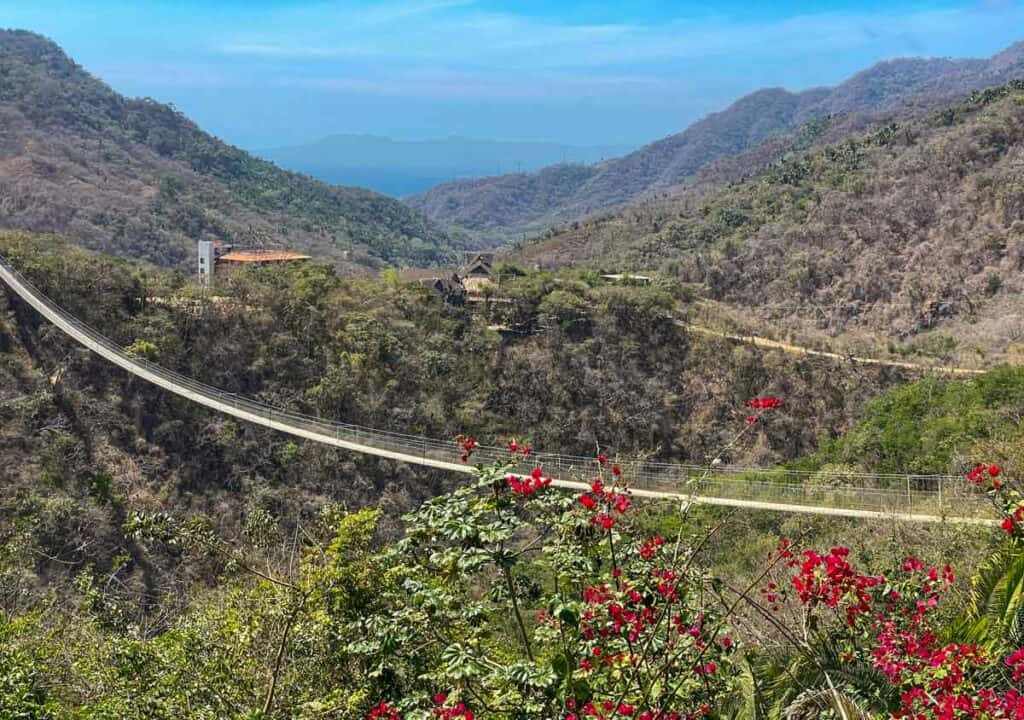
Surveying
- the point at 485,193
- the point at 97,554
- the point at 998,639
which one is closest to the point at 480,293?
the point at 97,554

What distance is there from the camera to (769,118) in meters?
134

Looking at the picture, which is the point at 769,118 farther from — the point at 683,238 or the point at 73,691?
the point at 73,691

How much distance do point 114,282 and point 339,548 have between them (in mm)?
13535

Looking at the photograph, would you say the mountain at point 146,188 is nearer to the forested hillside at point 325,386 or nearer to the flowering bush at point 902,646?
the forested hillside at point 325,386

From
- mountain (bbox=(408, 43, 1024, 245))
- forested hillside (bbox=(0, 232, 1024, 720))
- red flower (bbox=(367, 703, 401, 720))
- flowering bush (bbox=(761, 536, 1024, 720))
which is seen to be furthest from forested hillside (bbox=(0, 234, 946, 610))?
mountain (bbox=(408, 43, 1024, 245))

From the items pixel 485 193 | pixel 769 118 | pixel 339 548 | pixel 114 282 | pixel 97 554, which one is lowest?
pixel 97 554

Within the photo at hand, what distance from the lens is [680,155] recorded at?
116 metres

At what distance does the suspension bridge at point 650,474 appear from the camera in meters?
10.6

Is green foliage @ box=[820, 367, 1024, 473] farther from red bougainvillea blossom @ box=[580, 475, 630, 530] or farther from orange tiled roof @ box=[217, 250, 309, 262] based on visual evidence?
orange tiled roof @ box=[217, 250, 309, 262]

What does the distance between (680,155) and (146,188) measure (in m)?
87.0

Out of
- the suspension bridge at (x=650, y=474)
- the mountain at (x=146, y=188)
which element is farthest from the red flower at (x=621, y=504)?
the mountain at (x=146, y=188)

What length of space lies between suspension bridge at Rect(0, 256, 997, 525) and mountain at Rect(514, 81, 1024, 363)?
9511 mm

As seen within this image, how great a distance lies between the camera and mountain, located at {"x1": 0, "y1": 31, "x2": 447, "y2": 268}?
37.5m

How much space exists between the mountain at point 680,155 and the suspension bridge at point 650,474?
66772 mm
